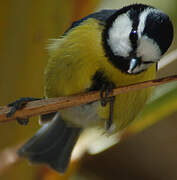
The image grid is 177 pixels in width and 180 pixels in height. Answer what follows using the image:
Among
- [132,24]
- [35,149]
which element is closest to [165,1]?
[132,24]

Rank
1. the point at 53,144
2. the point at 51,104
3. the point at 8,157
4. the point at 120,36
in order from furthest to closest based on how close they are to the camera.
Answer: the point at 53,144 < the point at 8,157 < the point at 120,36 < the point at 51,104

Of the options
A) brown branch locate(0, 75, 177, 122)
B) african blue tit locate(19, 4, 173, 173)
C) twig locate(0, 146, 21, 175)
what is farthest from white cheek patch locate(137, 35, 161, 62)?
twig locate(0, 146, 21, 175)

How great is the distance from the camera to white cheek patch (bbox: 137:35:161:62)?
109cm

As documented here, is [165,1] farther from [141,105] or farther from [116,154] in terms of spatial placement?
[116,154]

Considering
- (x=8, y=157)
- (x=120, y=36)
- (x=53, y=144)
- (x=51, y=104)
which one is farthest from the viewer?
(x=53, y=144)

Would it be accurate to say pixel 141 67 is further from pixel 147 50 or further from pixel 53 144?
pixel 53 144

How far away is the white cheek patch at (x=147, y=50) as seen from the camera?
1092mm

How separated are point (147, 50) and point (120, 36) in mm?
125

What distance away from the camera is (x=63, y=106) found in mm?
1060

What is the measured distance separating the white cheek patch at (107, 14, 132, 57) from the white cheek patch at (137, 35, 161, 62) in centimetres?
4

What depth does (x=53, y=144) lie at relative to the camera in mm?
1661

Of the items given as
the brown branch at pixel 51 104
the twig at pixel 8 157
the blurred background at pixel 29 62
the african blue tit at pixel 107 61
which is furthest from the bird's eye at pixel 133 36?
the twig at pixel 8 157

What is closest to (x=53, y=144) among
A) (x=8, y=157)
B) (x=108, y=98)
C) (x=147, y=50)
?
(x=8, y=157)

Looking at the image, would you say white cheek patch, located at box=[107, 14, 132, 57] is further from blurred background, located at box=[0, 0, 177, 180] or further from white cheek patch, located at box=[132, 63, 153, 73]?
blurred background, located at box=[0, 0, 177, 180]
